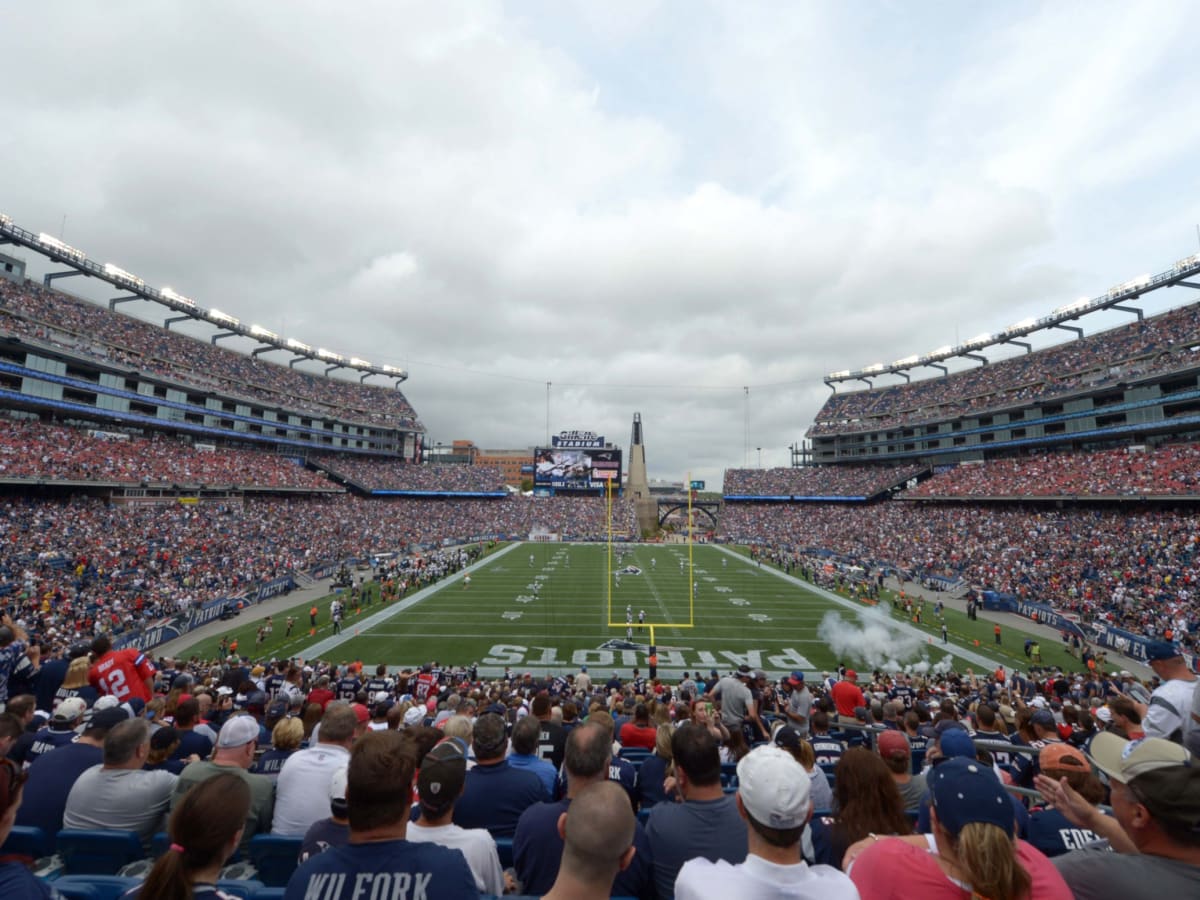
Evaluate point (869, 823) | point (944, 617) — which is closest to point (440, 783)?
point (869, 823)

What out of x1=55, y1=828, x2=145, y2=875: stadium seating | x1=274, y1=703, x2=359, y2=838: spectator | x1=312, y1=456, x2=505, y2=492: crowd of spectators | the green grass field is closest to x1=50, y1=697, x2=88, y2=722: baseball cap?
x1=55, y1=828, x2=145, y2=875: stadium seating

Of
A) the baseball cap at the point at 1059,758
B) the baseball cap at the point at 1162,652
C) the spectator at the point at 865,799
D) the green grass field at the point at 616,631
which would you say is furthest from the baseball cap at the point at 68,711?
the green grass field at the point at 616,631

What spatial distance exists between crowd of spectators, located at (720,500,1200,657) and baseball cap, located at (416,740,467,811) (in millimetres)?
29966

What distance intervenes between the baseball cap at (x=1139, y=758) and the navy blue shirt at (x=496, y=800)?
318 cm

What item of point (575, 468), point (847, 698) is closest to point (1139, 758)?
point (847, 698)

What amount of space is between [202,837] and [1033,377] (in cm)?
6816

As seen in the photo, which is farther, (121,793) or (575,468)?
(575,468)

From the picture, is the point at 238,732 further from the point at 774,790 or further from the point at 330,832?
the point at 774,790

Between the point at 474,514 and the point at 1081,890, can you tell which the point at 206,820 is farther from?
the point at 474,514

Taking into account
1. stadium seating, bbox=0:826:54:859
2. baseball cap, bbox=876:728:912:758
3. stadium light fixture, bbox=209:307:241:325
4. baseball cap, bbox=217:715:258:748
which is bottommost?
stadium seating, bbox=0:826:54:859

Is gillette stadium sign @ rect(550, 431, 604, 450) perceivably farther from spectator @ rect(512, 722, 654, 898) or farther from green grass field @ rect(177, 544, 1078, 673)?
spectator @ rect(512, 722, 654, 898)

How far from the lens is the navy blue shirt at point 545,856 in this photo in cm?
280

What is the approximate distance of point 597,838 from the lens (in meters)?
1.85

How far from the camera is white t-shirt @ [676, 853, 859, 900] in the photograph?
191cm
